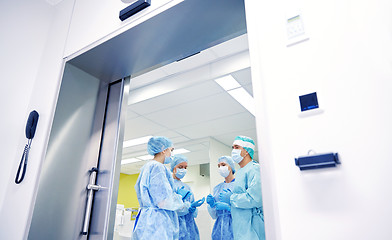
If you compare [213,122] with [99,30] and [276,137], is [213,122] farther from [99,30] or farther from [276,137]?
[276,137]

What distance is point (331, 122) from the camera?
838 millimetres

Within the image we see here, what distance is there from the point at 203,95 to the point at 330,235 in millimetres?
3100

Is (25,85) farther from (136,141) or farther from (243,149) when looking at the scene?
(136,141)

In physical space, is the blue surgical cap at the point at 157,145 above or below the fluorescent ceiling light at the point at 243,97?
below

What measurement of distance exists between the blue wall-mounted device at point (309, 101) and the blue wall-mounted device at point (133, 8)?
993 millimetres

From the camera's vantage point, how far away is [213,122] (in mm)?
4691

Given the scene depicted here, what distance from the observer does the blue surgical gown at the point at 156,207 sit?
205 centimetres

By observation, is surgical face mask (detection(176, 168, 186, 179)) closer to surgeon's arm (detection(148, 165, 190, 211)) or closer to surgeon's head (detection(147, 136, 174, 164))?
surgeon's head (detection(147, 136, 174, 164))

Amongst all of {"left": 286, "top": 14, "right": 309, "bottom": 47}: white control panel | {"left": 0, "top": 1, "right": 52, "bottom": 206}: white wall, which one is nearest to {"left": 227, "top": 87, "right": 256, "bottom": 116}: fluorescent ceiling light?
{"left": 0, "top": 1, "right": 52, "bottom": 206}: white wall

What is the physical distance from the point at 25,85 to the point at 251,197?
1657 mm

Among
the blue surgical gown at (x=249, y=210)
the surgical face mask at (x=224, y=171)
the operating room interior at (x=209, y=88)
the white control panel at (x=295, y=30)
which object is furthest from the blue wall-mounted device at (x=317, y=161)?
the surgical face mask at (x=224, y=171)

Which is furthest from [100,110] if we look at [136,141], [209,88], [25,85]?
[136,141]

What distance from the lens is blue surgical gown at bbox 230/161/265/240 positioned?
6.23 ft

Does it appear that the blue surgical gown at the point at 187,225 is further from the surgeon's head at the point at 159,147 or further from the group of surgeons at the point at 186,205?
the surgeon's head at the point at 159,147
